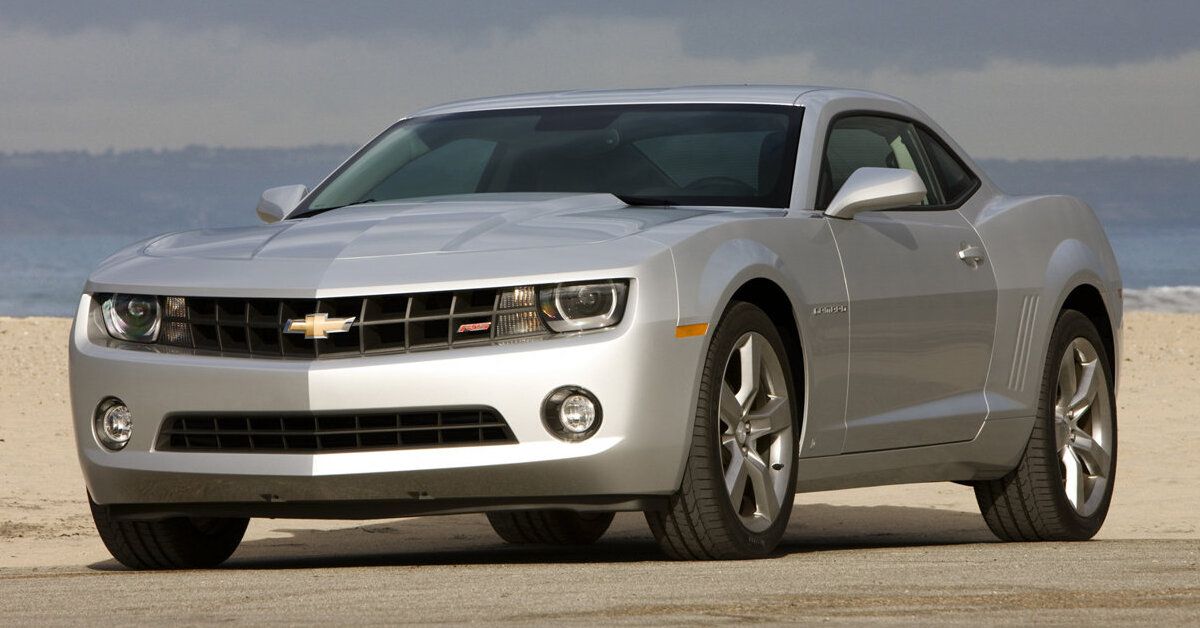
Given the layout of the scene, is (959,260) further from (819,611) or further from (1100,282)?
(819,611)

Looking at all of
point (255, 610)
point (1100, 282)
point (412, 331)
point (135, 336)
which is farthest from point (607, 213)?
point (1100, 282)

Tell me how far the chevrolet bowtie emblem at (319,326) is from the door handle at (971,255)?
278 cm

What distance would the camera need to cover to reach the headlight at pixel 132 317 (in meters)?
6.52

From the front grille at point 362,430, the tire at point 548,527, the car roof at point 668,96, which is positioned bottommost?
the tire at point 548,527

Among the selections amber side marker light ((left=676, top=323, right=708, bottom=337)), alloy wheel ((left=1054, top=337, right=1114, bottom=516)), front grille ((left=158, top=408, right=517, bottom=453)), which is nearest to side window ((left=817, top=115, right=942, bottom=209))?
alloy wheel ((left=1054, top=337, right=1114, bottom=516))

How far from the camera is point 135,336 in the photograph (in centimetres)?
655

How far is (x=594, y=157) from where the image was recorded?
753cm

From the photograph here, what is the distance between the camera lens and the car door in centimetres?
727

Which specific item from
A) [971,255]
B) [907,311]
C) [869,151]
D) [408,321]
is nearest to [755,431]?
[907,311]

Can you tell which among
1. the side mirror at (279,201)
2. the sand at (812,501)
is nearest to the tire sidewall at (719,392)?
the side mirror at (279,201)

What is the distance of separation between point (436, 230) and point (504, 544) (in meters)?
3.11

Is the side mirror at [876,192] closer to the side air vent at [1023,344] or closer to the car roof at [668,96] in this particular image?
the car roof at [668,96]

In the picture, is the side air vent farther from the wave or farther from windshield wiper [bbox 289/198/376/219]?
the wave

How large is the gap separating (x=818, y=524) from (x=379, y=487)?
4.77 m
